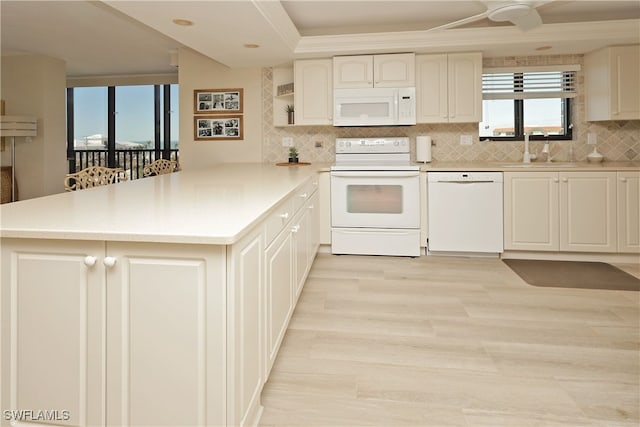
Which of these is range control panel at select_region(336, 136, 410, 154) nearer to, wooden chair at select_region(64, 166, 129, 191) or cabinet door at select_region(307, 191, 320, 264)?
cabinet door at select_region(307, 191, 320, 264)

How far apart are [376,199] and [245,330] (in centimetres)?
295

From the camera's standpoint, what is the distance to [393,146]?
473 cm

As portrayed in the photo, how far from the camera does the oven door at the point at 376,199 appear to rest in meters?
4.14

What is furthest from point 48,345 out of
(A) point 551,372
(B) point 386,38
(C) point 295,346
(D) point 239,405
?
(B) point 386,38

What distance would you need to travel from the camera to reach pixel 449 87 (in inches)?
173

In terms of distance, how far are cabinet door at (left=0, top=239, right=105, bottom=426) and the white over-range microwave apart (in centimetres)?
350

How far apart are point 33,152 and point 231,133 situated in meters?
3.27

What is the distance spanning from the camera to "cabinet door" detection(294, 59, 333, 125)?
15.0ft

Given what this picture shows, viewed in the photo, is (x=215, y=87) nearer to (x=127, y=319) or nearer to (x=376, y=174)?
(x=376, y=174)

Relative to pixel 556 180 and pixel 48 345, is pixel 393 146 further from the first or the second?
pixel 48 345

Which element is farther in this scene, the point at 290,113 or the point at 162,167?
the point at 162,167

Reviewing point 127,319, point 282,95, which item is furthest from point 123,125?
point 127,319

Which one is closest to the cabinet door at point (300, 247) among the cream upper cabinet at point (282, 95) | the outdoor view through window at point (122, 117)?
the cream upper cabinet at point (282, 95)

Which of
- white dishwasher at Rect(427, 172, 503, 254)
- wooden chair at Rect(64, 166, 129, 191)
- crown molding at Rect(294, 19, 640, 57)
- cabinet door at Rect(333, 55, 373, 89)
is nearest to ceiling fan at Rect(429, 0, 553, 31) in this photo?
crown molding at Rect(294, 19, 640, 57)
